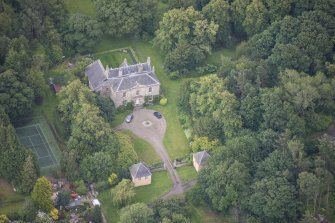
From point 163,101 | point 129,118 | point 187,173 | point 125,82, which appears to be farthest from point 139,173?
point 163,101

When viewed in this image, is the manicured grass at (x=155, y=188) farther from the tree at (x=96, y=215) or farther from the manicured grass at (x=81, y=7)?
the manicured grass at (x=81, y=7)

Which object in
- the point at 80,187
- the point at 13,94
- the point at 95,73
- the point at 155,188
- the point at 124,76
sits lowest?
the point at 155,188

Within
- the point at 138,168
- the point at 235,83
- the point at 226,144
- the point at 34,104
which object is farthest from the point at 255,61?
the point at 34,104

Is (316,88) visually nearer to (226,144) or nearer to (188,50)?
(226,144)

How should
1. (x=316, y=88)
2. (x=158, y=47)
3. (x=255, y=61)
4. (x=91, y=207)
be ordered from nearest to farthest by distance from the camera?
(x=91, y=207), (x=316, y=88), (x=255, y=61), (x=158, y=47)

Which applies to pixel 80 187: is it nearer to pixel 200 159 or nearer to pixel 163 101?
pixel 200 159
